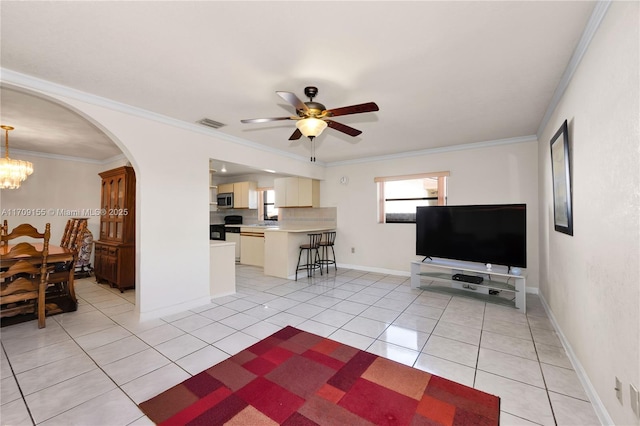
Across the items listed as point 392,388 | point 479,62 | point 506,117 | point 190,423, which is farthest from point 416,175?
point 190,423

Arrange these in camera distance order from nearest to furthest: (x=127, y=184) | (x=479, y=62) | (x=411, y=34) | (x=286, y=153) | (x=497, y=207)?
(x=411, y=34) → (x=479, y=62) → (x=497, y=207) → (x=127, y=184) → (x=286, y=153)

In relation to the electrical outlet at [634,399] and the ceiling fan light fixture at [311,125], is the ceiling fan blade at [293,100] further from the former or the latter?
the electrical outlet at [634,399]

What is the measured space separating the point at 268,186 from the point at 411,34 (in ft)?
18.9

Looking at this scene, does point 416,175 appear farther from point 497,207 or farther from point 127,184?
point 127,184

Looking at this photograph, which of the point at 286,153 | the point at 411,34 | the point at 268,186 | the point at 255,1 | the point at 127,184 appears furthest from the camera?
the point at 268,186

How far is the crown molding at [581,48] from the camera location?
1.51 metres

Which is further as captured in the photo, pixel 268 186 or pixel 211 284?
pixel 268 186

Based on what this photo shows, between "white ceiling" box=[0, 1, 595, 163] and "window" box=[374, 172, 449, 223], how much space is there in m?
1.68

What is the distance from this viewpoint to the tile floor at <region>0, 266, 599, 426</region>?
1727 mm

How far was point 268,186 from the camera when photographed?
23.4 ft

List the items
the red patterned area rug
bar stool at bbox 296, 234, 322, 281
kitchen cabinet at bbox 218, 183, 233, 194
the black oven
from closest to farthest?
the red patterned area rug
bar stool at bbox 296, 234, 322, 281
the black oven
kitchen cabinet at bbox 218, 183, 233, 194

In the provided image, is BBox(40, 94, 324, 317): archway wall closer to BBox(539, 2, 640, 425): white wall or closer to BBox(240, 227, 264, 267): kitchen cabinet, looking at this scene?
BBox(240, 227, 264, 267): kitchen cabinet

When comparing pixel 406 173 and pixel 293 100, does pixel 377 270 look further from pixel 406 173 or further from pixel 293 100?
pixel 293 100

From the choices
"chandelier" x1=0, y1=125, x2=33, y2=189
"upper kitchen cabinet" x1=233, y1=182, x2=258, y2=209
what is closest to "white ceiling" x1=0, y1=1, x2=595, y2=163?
"chandelier" x1=0, y1=125, x2=33, y2=189
